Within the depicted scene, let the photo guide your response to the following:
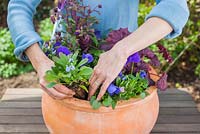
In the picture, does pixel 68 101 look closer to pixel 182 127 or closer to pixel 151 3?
pixel 182 127

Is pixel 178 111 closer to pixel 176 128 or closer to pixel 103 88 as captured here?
pixel 176 128

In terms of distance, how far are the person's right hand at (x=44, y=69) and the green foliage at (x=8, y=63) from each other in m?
1.78

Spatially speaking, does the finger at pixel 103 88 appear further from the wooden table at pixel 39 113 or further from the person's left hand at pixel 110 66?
the wooden table at pixel 39 113

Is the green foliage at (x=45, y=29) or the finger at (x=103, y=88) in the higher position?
the finger at (x=103, y=88)

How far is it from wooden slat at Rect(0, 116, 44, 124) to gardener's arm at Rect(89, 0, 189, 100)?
2.33 ft

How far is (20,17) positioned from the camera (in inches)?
64.6

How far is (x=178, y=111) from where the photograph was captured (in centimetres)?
220

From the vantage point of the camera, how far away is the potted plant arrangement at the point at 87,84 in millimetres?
1438

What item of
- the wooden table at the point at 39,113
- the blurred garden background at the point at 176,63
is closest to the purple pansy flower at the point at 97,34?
the wooden table at the point at 39,113

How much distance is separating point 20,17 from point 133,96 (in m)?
0.57

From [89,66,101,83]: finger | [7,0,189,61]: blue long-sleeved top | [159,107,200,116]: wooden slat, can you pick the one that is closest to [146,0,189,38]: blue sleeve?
[7,0,189,61]: blue long-sleeved top

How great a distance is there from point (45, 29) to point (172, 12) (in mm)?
2372

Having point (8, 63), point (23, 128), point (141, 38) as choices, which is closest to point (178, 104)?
point (23, 128)

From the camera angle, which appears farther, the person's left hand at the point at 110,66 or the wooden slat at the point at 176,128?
the wooden slat at the point at 176,128
